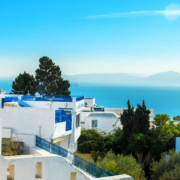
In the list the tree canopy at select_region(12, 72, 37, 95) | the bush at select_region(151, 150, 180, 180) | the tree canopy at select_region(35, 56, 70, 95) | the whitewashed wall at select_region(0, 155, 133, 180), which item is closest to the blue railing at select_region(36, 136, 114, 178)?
the whitewashed wall at select_region(0, 155, 133, 180)

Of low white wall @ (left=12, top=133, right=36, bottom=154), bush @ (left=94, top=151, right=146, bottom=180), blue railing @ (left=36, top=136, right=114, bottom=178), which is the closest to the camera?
blue railing @ (left=36, top=136, right=114, bottom=178)

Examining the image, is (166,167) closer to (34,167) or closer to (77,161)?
(77,161)

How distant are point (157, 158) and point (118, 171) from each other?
7.34 m

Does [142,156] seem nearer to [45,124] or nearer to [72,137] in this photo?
[72,137]

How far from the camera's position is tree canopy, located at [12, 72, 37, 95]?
3491cm

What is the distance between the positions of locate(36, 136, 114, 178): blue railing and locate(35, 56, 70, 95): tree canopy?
76.7 feet

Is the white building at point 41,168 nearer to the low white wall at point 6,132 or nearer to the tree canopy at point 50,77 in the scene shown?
the low white wall at point 6,132

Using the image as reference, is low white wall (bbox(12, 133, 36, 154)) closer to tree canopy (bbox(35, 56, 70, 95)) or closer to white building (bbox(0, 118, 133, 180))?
white building (bbox(0, 118, 133, 180))

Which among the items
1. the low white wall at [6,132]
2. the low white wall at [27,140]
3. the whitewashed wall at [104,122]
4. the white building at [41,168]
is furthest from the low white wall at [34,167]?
the whitewashed wall at [104,122]

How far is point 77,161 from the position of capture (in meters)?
12.1

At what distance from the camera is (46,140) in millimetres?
12883

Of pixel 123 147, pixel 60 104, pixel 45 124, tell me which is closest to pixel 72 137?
pixel 60 104

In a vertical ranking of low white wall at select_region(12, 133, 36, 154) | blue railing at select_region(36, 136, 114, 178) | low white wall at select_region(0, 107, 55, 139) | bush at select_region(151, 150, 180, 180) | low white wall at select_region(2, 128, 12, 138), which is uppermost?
low white wall at select_region(0, 107, 55, 139)

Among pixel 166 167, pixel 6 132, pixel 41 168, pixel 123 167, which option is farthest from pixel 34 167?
pixel 166 167
